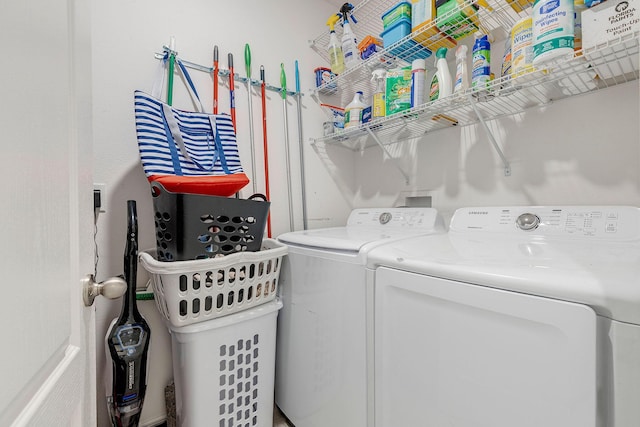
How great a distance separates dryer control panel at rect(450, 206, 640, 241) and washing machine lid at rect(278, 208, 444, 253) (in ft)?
0.53

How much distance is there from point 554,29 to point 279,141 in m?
Answer: 1.39

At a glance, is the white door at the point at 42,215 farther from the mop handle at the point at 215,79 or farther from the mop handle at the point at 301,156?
the mop handle at the point at 301,156

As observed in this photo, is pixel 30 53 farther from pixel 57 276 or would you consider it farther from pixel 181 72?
pixel 181 72

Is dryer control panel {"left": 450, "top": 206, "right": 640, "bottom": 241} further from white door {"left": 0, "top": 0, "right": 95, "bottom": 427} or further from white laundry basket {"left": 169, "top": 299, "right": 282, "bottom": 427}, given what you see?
white door {"left": 0, "top": 0, "right": 95, "bottom": 427}

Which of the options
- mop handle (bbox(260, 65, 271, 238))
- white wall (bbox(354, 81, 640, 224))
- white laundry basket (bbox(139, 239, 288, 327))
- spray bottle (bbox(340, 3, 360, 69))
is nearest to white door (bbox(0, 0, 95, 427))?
white laundry basket (bbox(139, 239, 288, 327))

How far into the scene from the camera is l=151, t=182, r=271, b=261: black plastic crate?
3.33ft

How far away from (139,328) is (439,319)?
110 cm

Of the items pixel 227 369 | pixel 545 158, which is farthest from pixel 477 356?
pixel 545 158

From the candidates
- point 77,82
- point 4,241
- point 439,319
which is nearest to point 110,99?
point 77,82

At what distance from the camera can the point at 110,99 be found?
128 centimetres

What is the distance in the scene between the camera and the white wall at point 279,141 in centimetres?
113

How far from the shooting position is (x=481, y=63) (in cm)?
116

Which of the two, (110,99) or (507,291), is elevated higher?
(110,99)

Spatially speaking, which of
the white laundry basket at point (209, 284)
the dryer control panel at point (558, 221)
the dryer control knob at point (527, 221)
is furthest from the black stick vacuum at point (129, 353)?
the dryer control knob at point (527, 221)
